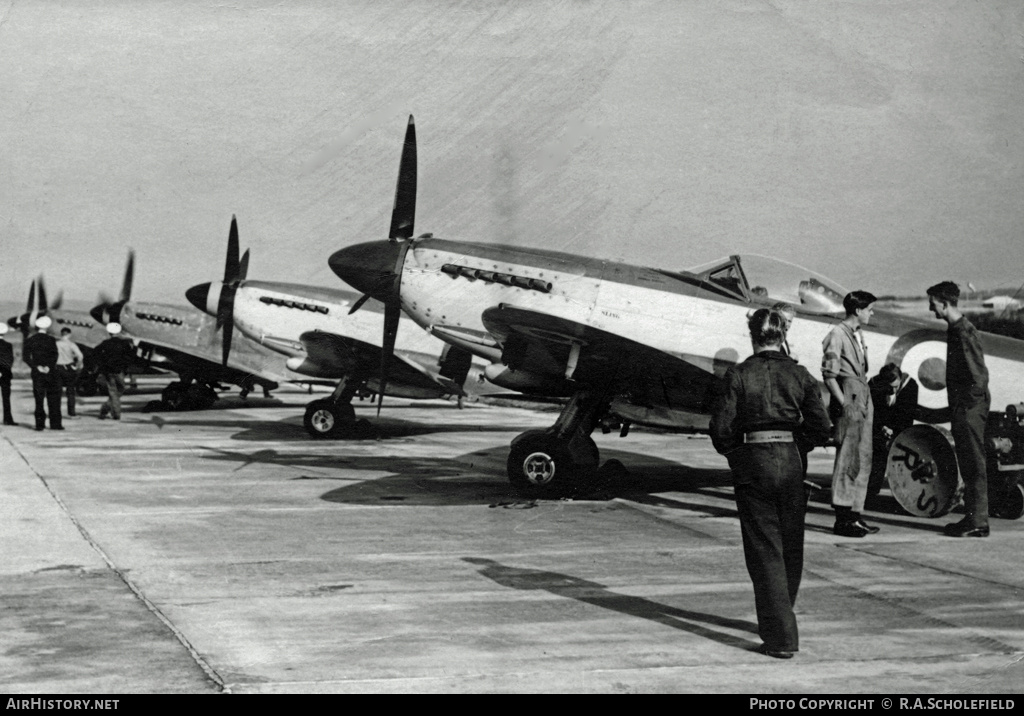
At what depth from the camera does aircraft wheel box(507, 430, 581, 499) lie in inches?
412

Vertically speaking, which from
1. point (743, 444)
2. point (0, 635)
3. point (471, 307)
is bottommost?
point (0, 635)

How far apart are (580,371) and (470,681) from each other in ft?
20.0

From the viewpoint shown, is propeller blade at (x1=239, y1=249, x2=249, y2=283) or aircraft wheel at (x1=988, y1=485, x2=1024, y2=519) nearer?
aircraft wheel at (x1=988, y1=485, x2=1024, y2=519)

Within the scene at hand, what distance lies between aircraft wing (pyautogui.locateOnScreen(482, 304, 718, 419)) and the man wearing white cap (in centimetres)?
1018

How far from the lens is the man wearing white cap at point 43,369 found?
17625mm

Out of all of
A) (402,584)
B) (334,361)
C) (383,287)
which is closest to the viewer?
(402,584)

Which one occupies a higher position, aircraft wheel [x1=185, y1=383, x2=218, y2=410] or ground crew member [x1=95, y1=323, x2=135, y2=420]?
ground crew member [x1=95, y1=323, x2=135, y2=420]

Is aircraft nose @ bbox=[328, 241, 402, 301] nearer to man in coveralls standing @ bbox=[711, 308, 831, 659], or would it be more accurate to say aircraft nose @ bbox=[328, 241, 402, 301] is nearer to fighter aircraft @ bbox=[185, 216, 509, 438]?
fighter aircraft @ bbox=[185, 216, 509, 438]

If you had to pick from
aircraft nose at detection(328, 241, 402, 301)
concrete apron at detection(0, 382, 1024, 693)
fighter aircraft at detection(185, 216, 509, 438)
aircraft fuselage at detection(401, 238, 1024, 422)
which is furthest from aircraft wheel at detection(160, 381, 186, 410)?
aircraft fuselage at detection(401, 238, 1024, 422)

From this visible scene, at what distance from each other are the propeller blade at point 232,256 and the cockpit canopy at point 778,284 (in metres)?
12.6

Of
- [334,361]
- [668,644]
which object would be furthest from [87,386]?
[668,644]

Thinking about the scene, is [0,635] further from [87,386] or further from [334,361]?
[87,386]

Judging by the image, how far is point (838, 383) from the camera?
856 cm
